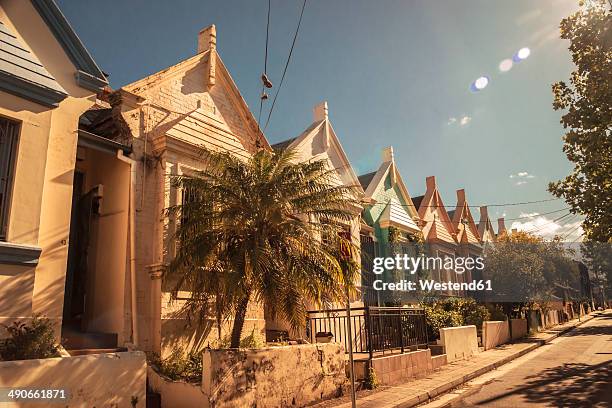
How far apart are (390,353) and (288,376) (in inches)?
156

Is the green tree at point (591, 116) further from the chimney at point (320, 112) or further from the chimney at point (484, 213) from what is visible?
the chimney at point (484, 213)

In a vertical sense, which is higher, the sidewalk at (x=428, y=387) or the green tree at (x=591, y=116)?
the green tree at (x=591, y=116)

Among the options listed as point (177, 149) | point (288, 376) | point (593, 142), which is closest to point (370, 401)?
point (288, 376)

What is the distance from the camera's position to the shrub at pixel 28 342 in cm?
612

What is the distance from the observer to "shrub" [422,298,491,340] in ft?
48.2

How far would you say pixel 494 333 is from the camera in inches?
743

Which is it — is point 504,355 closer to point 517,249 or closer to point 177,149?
point 177,149

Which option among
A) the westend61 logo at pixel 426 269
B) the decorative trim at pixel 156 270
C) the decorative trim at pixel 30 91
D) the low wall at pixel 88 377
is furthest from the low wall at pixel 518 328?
the decorative trim at pixel 30 91

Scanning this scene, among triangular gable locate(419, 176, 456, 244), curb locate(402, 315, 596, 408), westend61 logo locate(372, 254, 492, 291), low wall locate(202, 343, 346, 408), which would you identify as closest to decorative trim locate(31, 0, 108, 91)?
low wall locate(202, 343, 346, 408)

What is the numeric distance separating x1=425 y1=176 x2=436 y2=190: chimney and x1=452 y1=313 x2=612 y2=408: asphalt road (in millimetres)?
11539

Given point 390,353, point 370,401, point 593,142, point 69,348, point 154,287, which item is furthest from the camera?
point 593,142

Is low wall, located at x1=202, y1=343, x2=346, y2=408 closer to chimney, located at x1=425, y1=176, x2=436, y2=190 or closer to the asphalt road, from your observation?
the asphalt road

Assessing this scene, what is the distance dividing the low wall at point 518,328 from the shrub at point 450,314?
3.83 meters

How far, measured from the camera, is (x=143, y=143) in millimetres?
9961
